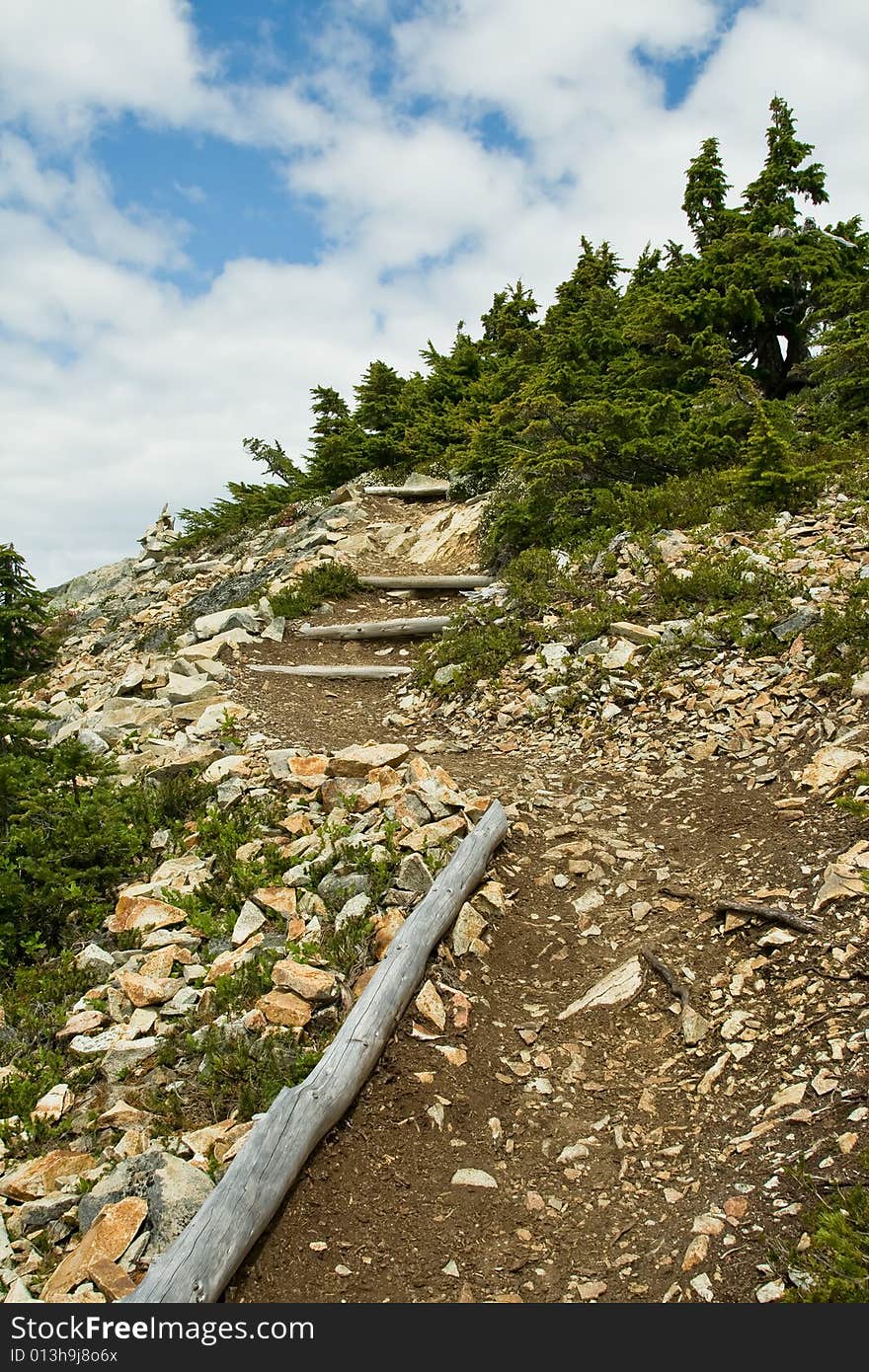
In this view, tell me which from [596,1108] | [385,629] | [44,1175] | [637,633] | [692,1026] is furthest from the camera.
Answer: [385,629]

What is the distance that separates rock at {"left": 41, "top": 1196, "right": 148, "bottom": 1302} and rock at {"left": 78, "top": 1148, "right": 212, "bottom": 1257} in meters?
0.05

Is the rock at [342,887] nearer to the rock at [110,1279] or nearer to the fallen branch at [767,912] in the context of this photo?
the fallen branch at [767,912]

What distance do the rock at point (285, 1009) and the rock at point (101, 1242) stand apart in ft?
4.77

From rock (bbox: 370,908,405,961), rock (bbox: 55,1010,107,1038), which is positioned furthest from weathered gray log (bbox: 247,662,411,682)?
rock (bbox: 55,1010,107,1038)

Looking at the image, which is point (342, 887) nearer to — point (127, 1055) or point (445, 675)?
point (127, 1055)

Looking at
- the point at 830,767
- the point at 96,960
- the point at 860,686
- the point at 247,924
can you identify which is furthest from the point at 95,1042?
the point at 860,686

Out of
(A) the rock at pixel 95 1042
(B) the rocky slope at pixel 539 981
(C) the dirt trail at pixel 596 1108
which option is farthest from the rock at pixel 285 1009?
(A) the rock at pixel 95 1042

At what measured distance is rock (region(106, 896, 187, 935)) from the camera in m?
7.12

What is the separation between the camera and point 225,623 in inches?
613

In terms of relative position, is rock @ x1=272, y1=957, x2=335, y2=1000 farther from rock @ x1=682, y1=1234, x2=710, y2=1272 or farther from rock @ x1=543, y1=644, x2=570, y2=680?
rock @ x1=543, y1=644, x2=570, y2=680

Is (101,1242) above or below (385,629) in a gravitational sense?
below

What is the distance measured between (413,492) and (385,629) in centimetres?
722
